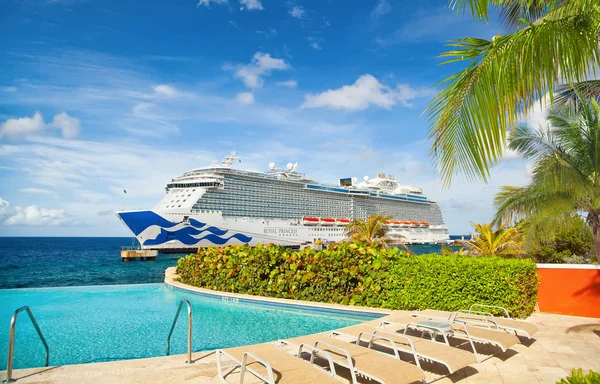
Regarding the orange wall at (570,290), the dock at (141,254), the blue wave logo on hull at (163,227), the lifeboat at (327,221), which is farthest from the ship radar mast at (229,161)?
the orange wall at (570,290)

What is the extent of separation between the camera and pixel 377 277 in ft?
22.1

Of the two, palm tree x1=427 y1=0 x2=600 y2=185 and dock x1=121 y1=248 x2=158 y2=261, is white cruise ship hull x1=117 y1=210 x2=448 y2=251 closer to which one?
Result: dock x1=121 y1=248 x2=158 y2=261

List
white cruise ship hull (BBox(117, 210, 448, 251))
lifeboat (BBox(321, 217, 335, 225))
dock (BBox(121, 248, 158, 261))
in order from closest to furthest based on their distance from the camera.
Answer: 1. white cruise ship hull (BBox(117, 210, 448, 251))
2. dock (BBox(121, 248, 158, 261))
3. lifeboat (BBox(321, 217, 335, 225))

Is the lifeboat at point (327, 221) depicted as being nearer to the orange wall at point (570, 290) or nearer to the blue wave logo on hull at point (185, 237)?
the blue wave logo on hull at point (185, 237)

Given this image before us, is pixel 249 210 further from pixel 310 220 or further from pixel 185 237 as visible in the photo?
pixel 185 237

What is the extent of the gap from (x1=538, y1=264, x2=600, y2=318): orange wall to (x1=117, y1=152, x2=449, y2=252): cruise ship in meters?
15.1

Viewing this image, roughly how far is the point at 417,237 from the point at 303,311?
48.3 metres

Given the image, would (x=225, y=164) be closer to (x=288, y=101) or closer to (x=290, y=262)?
(x=288, y=101)

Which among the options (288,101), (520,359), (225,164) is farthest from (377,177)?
(520,359)

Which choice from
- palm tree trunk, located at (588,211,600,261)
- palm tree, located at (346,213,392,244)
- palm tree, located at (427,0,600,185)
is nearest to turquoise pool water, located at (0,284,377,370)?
palm tree trunk, located at (588,211,600,261)

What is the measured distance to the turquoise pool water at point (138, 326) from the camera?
211 inches

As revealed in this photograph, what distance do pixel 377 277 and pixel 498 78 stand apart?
5.04 meters

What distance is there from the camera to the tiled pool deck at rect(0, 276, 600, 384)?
329 cm

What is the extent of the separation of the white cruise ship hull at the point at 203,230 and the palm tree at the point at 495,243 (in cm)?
1708
